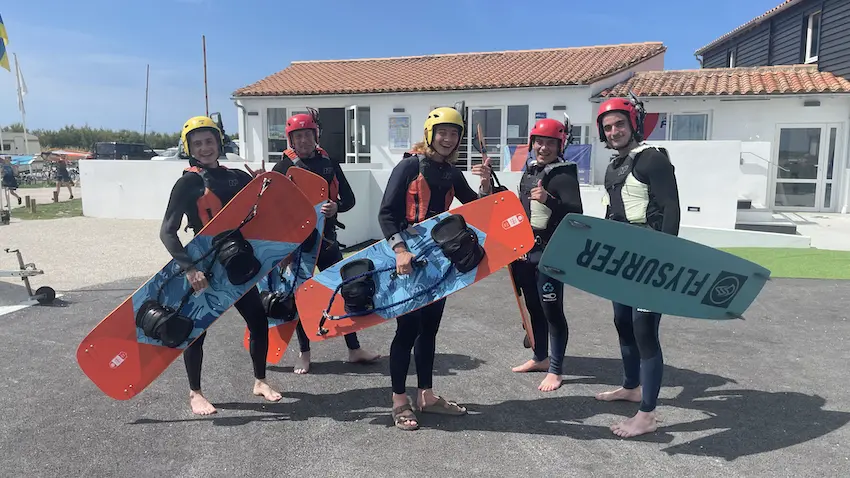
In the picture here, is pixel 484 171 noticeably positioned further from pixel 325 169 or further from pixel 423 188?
pixel 325 169

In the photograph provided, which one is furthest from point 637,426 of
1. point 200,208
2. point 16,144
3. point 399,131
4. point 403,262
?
point 16,144

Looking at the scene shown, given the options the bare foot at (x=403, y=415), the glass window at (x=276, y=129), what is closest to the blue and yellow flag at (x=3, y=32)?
the glass window at (x=276, y=129)

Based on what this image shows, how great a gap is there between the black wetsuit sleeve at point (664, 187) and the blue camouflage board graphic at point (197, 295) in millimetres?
2372

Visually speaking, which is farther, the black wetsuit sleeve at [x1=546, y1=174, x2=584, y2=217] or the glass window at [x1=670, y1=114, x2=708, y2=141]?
the glass window at [x1=670, y1=114, x2=708, y2=141]

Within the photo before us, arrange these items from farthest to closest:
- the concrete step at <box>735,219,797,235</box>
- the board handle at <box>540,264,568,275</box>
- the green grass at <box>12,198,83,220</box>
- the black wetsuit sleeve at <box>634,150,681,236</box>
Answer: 1. the green grass at <box>12,198,83,220</box>
2. the concrete step at <box>735,219,797,235</box>
3. the board handle at <box>540,264,568,275</box>
4. the black wetsuit sleeve at <box>634,150,681,236</box>

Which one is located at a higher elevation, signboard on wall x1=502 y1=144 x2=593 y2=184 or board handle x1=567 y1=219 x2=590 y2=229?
signboard on wall x1=502 y1=144 x2=593 y2=184

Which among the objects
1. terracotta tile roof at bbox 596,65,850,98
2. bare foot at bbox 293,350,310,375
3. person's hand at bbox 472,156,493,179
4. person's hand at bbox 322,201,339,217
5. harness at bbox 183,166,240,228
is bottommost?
bare foot at bbox 293,350,310,375

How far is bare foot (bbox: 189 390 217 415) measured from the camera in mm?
3422

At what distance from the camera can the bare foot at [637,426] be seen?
3.10 m

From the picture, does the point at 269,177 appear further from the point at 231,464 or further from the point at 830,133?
the point at 830,133

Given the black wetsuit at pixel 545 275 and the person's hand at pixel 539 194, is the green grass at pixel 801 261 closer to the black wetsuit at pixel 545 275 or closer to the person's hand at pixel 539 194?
the black wetsuit at pixel 545 275

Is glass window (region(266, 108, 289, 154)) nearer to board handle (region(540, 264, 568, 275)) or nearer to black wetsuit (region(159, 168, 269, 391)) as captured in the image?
black wetsuit (region(159, 168, 269, 391))

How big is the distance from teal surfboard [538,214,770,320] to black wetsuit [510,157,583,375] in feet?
1.87

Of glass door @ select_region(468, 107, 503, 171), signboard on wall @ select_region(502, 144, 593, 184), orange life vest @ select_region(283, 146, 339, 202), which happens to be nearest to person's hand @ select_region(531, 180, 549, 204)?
orange life vest @ select_region(283, 146, 339, 202)
